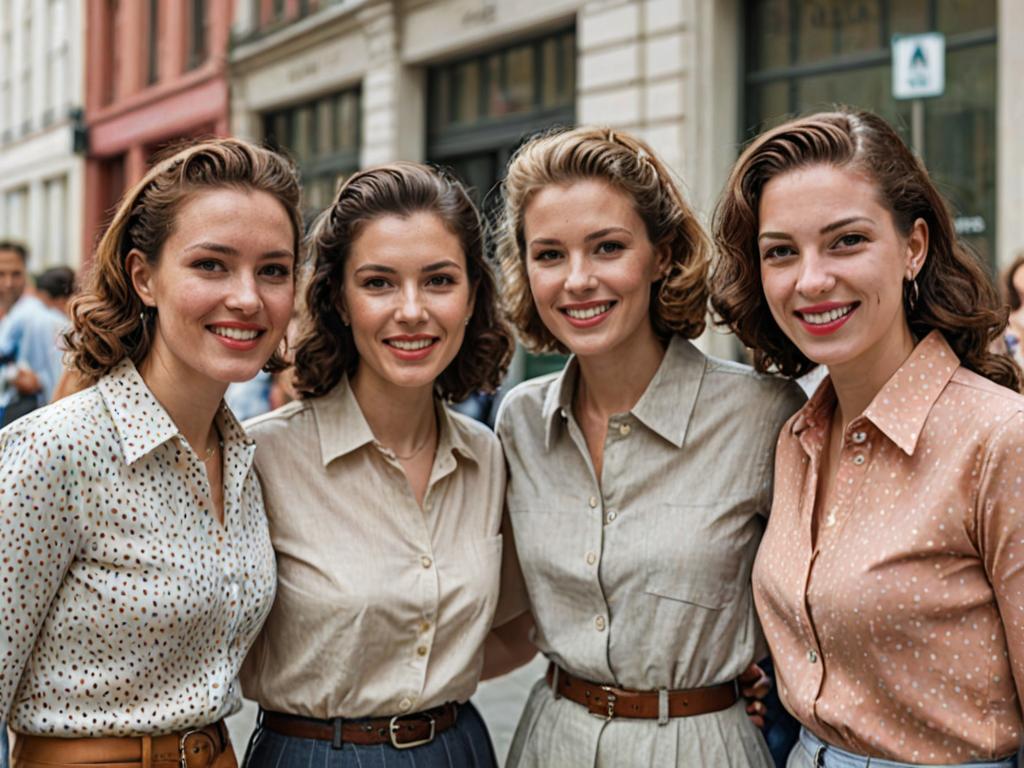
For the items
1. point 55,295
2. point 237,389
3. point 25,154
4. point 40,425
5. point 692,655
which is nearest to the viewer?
point 40,425

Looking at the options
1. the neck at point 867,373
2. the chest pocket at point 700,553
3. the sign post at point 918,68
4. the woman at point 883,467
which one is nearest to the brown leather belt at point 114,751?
the chest pocket at point 700,553

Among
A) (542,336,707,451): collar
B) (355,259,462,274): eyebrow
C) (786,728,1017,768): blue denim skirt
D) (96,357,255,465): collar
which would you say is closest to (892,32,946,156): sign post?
(542,336,707,451): collar

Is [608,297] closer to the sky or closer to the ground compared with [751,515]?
closer to the sky

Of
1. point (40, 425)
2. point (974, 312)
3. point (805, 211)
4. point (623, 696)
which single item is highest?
point (805, 211)

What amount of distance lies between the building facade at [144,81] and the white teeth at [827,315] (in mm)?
19323

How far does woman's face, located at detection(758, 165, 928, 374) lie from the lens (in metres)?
2.48

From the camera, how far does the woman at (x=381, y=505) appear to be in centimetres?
283

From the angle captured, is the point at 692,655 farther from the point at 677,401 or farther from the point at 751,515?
the point at 677,401

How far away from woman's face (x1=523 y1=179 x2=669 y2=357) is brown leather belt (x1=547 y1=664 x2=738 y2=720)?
816 mm

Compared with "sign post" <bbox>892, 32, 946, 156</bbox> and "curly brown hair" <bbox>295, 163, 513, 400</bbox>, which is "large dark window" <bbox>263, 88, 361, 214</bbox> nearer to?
"sign post" <bbox>892, 32, 946, 156</bbox>

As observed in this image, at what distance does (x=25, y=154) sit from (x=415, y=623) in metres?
31.6

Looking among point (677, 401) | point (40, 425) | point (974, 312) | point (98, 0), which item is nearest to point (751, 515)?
point (677, 401)

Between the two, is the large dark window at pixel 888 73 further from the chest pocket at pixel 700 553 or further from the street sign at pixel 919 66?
the chest pocket at pixel 700 553

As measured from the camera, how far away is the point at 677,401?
300 cm
